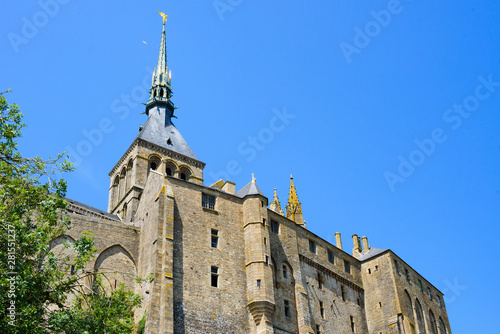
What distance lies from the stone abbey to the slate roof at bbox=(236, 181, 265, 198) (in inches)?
4.5

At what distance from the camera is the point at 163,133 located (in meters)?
75.1

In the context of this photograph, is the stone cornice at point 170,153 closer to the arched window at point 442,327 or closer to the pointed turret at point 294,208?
the pointed turret at point 294,208

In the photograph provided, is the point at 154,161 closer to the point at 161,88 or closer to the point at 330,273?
the point at 161,88

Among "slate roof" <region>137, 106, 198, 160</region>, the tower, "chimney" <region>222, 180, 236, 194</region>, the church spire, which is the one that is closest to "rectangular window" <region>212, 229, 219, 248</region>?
"chimney" <region>222, 180, 236, 194</region>

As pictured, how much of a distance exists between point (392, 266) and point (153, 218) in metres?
24.4

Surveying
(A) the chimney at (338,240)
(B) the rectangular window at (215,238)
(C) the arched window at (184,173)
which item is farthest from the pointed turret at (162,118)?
(B) the rectangular window at (215,238)

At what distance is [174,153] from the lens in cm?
7175

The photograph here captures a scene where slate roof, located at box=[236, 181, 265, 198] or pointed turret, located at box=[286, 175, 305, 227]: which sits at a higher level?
pointed turret, located at box=[286, 175, 305, 227]

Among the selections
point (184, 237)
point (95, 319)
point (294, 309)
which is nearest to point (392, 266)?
point (294, 309)

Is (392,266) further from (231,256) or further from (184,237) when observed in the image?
(184,237)

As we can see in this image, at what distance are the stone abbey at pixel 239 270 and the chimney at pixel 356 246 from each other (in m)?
0.68

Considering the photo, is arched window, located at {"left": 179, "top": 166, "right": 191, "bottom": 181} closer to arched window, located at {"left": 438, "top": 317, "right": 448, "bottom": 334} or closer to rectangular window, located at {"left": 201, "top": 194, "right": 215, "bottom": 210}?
rectangular window, located at {"left": 201, "top": 194, "right": 215, "bottom": 210}

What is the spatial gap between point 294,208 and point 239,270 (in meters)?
31.2

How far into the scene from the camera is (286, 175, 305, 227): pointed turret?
2753 inches
